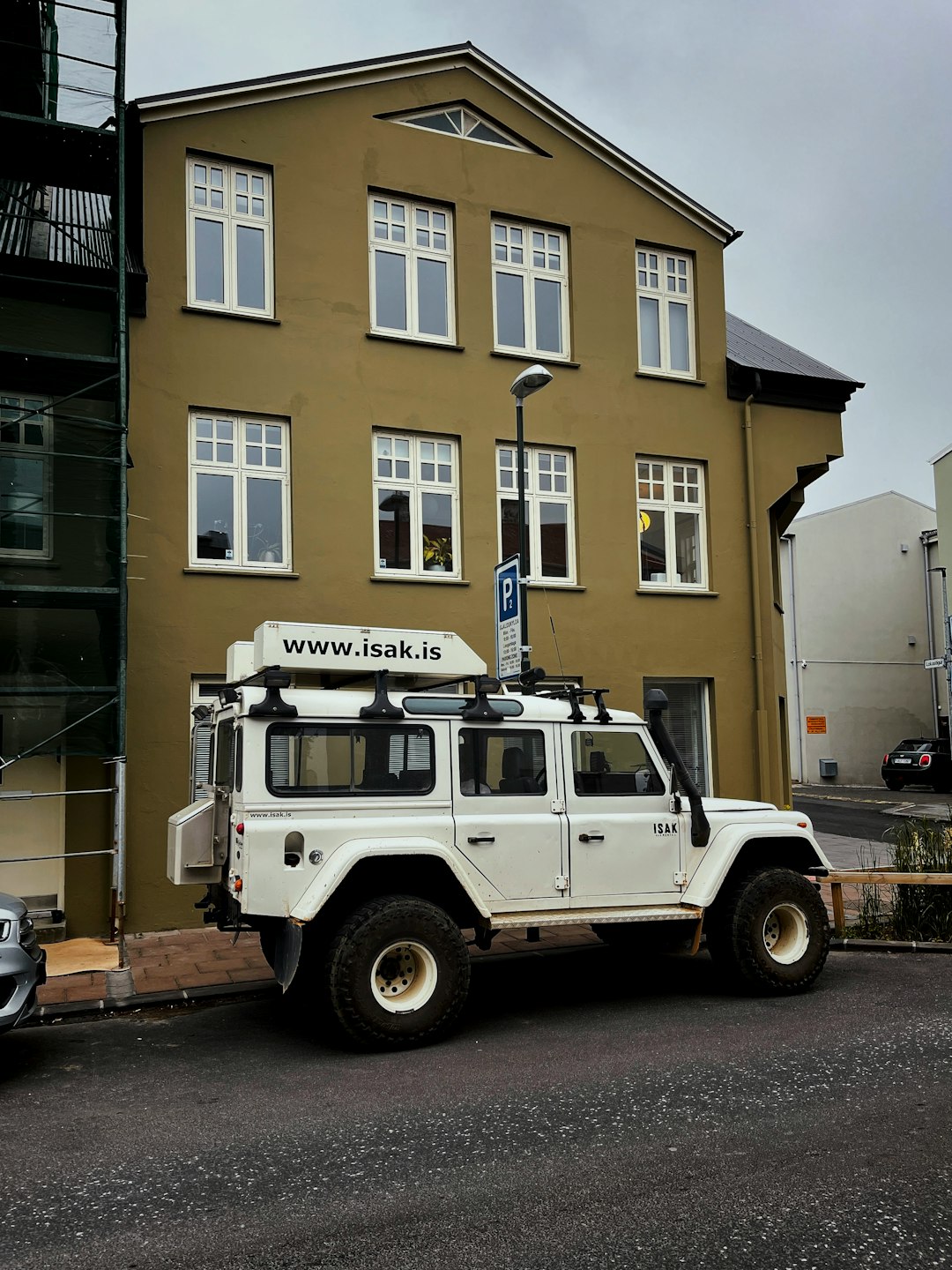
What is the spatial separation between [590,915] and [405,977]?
4.63 feet

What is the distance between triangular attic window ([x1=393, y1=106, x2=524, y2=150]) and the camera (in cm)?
1427

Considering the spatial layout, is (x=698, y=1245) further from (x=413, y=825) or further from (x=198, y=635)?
(x=198, y=635)

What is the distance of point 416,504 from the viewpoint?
13.6 metres

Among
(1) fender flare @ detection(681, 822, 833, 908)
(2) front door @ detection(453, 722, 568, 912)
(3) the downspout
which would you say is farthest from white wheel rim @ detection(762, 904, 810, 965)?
(3) the downspout

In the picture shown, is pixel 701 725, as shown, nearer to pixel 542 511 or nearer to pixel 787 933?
pixel 542 511

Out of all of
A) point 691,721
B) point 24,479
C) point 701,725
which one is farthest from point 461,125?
point 701,725

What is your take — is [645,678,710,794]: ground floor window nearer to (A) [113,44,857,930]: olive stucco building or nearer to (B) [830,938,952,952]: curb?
(A) [113,44,857,930]: olive stucco building

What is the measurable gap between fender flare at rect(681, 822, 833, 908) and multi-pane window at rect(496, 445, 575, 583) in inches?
246

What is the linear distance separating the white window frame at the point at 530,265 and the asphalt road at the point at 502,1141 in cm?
917

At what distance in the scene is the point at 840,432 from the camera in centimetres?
1639

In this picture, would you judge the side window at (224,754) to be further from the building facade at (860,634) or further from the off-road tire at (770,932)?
the building facade at (860,634)

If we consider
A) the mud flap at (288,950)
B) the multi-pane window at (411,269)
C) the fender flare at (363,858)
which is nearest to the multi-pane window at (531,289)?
the multi-pane window at (411,269)

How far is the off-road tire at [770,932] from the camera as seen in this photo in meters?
→ 8.05

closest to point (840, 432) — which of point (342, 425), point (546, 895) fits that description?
point (342, 425)
